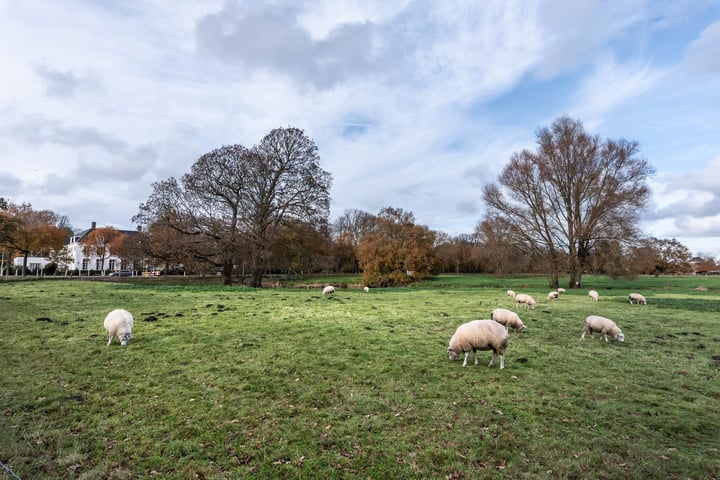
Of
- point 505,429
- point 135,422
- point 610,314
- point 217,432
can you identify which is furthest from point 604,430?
point 610,314

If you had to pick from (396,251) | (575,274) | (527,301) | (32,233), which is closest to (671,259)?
→ (575,274)

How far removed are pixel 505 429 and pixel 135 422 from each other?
5874mm

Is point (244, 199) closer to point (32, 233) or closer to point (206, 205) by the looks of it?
point (206, 205)

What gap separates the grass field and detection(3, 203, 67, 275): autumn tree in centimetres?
4778

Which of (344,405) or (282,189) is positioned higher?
(282,189)

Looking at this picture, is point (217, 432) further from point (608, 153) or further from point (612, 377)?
point (608, 153)

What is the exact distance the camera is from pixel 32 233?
4741 centimetres

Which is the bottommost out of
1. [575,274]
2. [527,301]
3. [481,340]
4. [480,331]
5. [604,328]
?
[604,328]

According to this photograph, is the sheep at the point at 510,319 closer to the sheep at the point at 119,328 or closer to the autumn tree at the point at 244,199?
the sheep at the point at 119,328

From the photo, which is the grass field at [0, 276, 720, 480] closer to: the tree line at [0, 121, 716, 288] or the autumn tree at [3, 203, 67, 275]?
the tree line at [0, 121, 716, 288]

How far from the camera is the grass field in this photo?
455cm

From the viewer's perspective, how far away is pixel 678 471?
445cm

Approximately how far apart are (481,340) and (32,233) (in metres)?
61.8

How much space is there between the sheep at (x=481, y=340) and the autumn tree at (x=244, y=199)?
2584 cm
